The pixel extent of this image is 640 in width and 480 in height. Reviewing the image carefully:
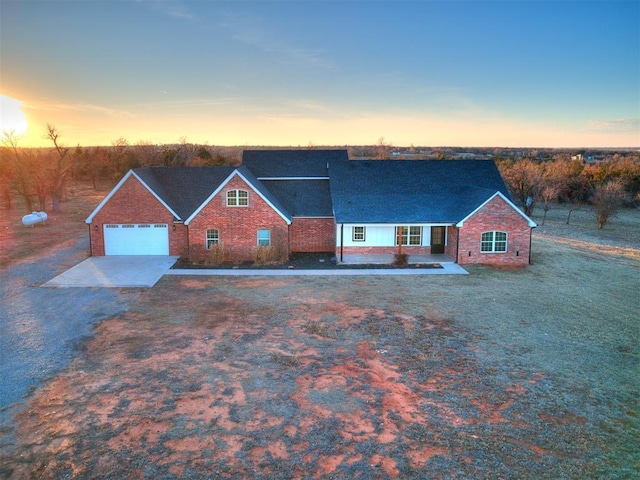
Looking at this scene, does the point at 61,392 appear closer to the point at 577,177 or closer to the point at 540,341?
the point at 540,341

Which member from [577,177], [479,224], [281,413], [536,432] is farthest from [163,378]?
[577,177]

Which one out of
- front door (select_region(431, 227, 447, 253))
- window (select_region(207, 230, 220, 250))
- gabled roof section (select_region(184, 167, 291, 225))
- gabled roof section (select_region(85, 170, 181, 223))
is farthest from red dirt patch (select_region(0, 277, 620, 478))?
front door (select_region(431, 227, 447, 253))

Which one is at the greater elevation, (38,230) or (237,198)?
(237,198)

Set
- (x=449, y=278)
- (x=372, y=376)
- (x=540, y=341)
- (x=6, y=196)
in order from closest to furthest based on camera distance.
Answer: (x=372, y=376) < (x=540, y=341) < (x=449, y=278) < (x=6, y=196)

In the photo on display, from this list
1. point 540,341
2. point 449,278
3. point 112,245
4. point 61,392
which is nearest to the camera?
point 61,392

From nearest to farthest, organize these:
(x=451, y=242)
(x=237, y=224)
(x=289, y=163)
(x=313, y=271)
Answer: (x=313, y=271)
(x=237, y=224)
(x=451, y=242)
(x=289, y=163)

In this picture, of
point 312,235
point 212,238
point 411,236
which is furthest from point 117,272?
point 411,236

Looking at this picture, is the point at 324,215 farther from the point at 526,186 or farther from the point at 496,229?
the point at 526,186
